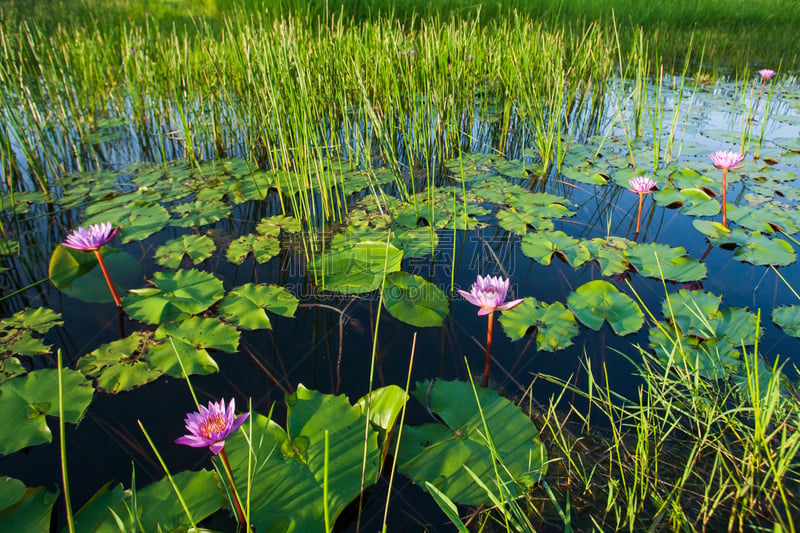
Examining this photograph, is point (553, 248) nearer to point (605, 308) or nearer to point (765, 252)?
point (605, 308)

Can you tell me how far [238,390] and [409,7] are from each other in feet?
19.2

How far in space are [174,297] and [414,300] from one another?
36.1 inches

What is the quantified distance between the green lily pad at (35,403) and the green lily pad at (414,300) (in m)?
0.99

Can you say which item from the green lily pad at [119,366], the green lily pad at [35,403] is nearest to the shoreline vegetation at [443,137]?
the green lily pad at [119,366]

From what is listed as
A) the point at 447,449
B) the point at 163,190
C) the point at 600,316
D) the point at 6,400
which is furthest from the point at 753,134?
the point at 6,400

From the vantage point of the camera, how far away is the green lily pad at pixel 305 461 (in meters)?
0.91

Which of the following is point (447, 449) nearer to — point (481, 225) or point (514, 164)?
point (481, 225)

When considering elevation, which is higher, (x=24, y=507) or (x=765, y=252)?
(x=765, y=252)

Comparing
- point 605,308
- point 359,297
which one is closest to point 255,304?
point 359,297

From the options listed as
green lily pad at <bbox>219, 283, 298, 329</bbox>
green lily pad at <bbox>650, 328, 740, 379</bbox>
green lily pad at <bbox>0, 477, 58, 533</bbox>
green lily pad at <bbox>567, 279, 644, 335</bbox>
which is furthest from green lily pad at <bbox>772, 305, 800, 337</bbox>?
green lily pad at <bbox>0, 477, 58, 533</bbox>

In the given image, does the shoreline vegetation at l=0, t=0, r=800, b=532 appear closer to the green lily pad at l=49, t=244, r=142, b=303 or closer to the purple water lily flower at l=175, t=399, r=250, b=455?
the purple water lily flower at l=175, t=399, r=250, b=455

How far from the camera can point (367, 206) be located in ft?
7.54

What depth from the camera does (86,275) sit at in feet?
5.44

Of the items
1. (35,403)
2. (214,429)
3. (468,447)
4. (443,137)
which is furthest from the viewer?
(443,137)
